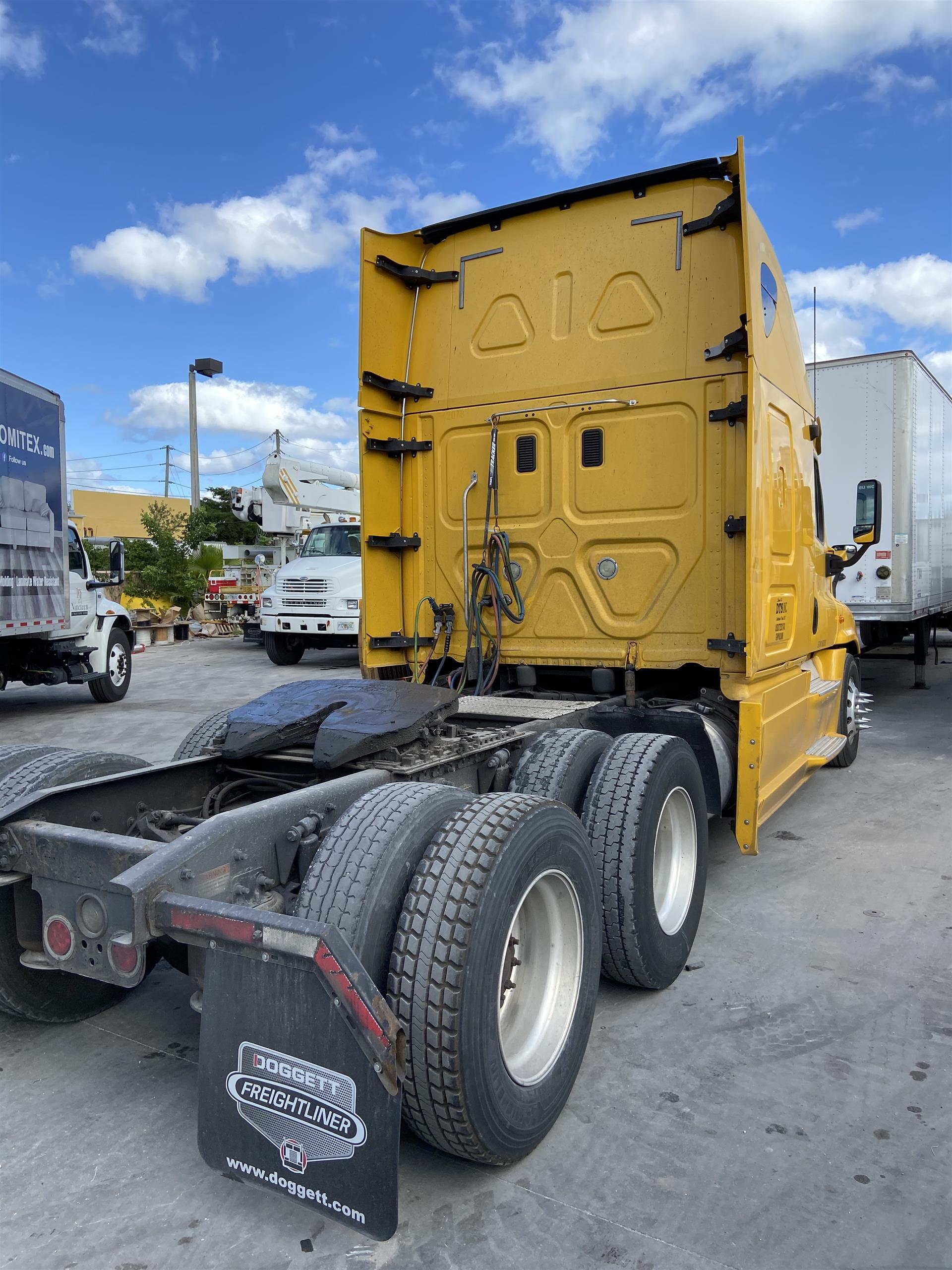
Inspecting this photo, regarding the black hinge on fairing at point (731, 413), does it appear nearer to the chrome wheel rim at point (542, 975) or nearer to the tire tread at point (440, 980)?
the chrome wheel rim at point (542, 975)

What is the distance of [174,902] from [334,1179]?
0.72 meters

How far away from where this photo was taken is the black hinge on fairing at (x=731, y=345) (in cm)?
448

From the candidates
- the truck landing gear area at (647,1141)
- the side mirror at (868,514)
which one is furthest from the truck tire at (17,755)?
the side mirror at (868,514)

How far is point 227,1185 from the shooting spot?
8.02 feet

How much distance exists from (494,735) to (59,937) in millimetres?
1960

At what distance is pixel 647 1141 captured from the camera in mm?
2592

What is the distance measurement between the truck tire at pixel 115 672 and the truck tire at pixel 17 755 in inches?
335

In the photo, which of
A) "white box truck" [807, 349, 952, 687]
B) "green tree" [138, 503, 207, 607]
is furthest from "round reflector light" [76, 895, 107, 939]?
"green tree" [138, 503, 207, 607]

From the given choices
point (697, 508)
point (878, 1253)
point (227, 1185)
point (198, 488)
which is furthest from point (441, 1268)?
point (198, 488)

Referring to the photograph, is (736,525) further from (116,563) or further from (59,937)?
(116,563)

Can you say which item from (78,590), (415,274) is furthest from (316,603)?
(415,274)

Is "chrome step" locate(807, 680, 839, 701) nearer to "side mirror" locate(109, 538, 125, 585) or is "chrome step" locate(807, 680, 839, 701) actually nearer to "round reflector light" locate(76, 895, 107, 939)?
"round reflector light" locate(76, 895, 107, 939)

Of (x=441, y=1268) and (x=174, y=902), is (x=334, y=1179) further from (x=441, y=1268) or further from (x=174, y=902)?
(x=174, y=902)

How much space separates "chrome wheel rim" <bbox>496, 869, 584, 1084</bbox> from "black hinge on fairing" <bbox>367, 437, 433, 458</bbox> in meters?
3.28
